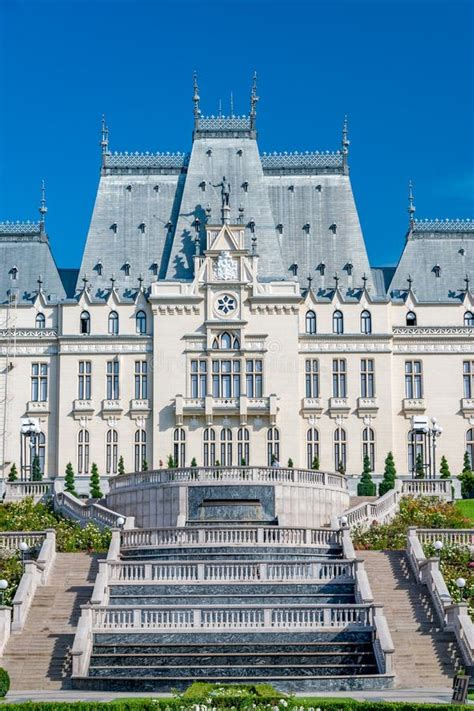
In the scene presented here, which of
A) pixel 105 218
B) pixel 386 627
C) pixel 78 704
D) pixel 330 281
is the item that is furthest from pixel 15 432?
pixel 78 704

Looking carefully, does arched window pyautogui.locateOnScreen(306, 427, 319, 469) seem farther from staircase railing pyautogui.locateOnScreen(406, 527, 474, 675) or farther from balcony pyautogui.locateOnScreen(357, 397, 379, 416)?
staircase railing pyautogui.locateOnScreen(406, 527, 474, 675)

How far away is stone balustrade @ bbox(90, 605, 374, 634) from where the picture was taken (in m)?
43.6

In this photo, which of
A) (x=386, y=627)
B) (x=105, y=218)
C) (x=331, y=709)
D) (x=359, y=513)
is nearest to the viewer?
(x=331, y=709)

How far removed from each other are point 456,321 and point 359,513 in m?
29.4

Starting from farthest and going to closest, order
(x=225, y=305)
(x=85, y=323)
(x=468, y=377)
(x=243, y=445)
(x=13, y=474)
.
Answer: (x=85, y=323), (x=468, y=377), (x=225, y=305), (x=243, y=445), (x=13, y=474)

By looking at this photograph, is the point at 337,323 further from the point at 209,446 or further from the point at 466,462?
the point at 466,462

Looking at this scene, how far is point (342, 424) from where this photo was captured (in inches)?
3334

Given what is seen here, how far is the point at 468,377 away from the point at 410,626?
4253cm

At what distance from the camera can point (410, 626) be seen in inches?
1788

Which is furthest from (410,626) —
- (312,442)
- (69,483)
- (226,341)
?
(226,341)

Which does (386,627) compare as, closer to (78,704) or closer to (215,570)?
(215,570)

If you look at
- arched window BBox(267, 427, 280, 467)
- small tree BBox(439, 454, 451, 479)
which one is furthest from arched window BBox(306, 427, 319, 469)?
small tree BBox(439, 454, 451, 479)

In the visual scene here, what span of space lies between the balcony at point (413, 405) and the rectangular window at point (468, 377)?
111 inches

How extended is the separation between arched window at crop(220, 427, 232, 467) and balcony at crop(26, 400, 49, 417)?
11121mm
